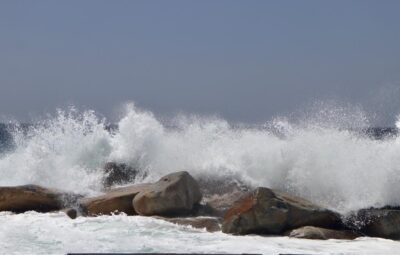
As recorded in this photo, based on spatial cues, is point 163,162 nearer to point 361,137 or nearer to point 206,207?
point 206,207

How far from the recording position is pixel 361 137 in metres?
11.7

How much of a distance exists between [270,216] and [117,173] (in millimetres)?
5203

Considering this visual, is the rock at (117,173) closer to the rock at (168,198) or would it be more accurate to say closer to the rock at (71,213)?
the rock at (71,213)

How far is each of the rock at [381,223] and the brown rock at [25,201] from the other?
5.26 meters

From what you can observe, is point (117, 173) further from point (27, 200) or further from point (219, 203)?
point (219, 203)

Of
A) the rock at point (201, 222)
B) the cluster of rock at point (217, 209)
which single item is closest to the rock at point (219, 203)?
the cluster of rock at point (217, 209)

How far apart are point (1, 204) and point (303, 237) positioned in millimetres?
5541

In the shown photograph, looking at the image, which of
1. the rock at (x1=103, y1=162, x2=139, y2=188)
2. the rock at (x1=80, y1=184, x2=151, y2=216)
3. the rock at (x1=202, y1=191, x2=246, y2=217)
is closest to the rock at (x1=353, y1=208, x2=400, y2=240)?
the rock at (x1=202, y1=191, x2=246, y2=217)

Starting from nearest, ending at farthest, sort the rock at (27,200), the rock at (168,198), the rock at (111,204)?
the rock at (168,198) → the rock at (111,204) → the rock at (27,200)

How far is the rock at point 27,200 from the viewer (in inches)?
409

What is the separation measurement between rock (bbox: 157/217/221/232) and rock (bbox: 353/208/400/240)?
2.11 meters

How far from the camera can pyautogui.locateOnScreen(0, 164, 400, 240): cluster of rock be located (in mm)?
8367

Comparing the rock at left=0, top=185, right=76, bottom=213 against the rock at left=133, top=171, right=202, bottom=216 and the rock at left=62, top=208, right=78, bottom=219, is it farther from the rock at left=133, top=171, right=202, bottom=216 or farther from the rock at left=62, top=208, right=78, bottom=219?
the rock at left=133, top=171, right=202, bottom=216

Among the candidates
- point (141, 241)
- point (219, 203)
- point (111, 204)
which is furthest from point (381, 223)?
point (111, 204)
